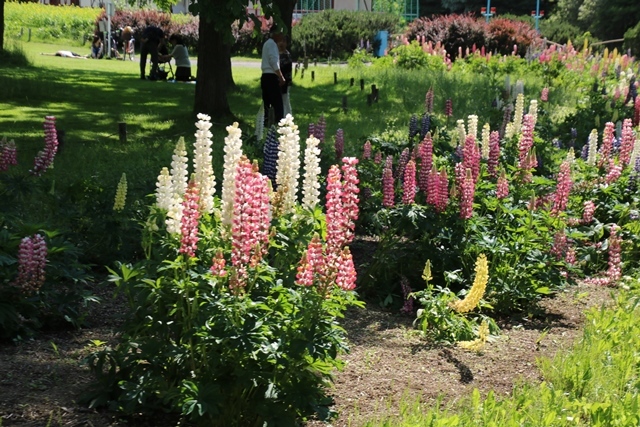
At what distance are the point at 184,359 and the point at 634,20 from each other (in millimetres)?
45443

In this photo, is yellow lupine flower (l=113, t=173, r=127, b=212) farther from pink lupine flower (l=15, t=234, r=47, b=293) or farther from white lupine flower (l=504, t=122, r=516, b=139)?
white lupine flower (l=504, t=122, r=516, b=139)

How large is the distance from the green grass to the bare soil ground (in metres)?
0.18

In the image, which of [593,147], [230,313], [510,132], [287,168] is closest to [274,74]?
[510,132]

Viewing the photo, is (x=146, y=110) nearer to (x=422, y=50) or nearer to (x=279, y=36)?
(x=279, y=36)

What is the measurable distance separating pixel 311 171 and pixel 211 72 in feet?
40.5

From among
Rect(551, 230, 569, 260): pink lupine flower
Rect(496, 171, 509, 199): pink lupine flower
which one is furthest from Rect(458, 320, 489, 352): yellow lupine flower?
Rect(496, 171, 509, 199): pink lupine flower

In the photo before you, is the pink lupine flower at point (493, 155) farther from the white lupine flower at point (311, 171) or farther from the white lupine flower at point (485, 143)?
the white lupine flower at point (311, 171)

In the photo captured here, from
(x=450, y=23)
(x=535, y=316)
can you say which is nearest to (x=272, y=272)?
(x=535, y=316)

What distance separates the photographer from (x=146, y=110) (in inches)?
758

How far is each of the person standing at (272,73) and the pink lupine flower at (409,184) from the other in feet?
25.6

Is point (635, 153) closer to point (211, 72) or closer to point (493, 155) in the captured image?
point (493, 155)

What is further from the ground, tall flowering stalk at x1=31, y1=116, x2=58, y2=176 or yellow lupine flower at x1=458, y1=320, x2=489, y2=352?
tall flowering stalk at x1=31, y1=116, x2=58, y2=176

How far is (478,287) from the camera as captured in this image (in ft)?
21.4

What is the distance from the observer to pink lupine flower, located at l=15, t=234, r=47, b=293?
570 centimetres
